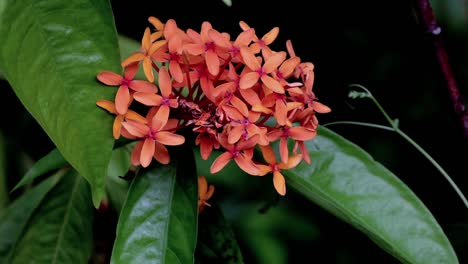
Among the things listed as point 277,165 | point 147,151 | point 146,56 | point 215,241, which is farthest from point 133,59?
point 215,241

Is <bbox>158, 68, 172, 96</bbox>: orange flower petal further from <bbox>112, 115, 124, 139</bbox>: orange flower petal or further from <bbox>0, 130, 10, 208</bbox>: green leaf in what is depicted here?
<bbox>0, 130, 10, 208</bbox>: green leaf

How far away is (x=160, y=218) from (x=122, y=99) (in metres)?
0.16

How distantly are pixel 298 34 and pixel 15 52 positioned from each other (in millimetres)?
664

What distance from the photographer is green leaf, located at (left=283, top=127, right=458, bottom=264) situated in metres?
0.86

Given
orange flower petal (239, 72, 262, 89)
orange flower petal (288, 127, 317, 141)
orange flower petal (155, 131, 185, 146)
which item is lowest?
orange flower petal (155, 131, 185, 146)

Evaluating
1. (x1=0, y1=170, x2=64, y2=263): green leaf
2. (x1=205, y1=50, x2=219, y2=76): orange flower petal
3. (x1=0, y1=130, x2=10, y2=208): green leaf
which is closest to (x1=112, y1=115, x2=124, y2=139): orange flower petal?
(x1=205, y1=50, x2=219, y2=76): orange flower petal

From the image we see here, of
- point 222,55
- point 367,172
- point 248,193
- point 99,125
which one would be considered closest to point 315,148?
point 367,172

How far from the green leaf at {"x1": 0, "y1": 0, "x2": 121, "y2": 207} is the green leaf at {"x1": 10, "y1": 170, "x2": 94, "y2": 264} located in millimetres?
260

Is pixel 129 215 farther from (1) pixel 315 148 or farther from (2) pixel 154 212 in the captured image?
(1) pixel 315 148

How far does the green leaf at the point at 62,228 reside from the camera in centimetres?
93

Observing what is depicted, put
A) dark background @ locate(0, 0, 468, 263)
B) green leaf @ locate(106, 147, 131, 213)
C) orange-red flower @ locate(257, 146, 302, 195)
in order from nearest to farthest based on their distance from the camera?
orange-red flower @ locate(257, 146, 302, 195) < green leaf @ locate(106, 147, 131, 213) < dark background @ locate(0, 0, 468, 263)

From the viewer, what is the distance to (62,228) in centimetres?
94

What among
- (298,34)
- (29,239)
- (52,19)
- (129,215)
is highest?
(298,34)

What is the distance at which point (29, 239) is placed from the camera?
0.92 m
